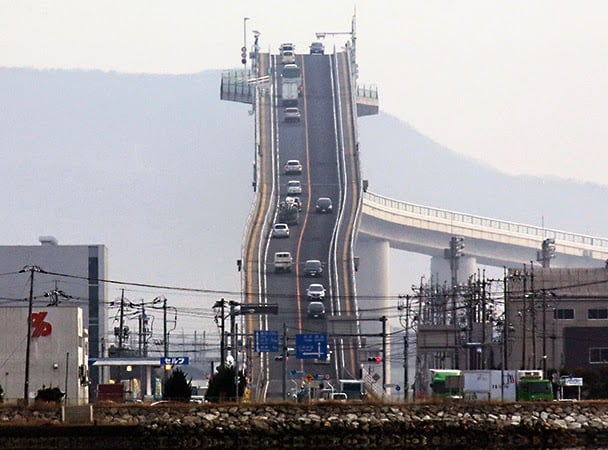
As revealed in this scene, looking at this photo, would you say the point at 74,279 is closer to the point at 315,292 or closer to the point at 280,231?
the point at 280,231

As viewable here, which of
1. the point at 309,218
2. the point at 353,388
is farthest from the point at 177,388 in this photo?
the point at 309,218

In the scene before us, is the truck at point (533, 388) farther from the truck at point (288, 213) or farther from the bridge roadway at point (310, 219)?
the truck at point (288, 213)

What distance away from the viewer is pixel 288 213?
16762 centimetres

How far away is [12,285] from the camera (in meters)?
167

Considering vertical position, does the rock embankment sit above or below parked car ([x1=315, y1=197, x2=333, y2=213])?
below

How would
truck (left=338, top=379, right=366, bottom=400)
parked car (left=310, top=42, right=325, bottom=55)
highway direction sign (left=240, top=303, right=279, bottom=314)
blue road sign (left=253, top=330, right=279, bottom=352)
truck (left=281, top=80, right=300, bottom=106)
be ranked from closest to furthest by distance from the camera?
truck (left=338, top=379, right=366, bottom=400), blue road sign (left=253, top=330, right=279, bottom=352), highway direction sign (left=240, top=303, right=279, bottom=314), truck (left=281, top=80, right=300, bottom=106), parked car (left=310, top=42, right=325, bottom=55)

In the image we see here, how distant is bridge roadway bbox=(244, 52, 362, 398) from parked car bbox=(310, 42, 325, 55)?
Result: 2.33 meters

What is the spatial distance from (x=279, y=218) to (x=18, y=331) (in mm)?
66974

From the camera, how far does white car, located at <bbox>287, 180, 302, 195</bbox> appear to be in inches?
6718

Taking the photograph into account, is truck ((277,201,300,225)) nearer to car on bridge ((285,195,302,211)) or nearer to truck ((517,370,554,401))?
car on bridge ((285,195,302,211))

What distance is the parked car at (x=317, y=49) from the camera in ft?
647

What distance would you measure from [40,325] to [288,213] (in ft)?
216

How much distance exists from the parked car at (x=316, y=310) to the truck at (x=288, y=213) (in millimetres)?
16060

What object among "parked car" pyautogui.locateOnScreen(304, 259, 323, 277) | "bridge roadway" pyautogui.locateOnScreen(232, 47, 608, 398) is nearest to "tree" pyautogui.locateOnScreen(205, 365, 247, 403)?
"bridge roadway" pyautogui.locateOnScreen(232, 47, 608, 398)
